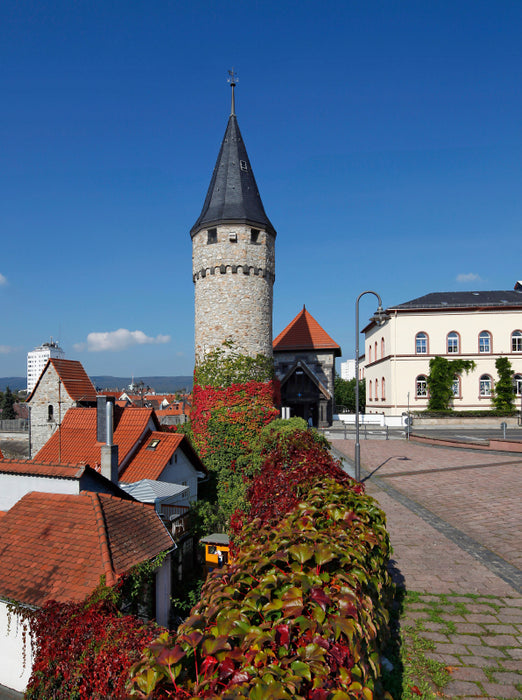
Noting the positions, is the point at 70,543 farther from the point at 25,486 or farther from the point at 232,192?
the point at 232,192

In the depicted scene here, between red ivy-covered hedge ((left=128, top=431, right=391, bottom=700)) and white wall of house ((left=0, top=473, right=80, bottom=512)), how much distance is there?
20.6ft

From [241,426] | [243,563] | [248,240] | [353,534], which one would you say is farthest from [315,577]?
[248,240]

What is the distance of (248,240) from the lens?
2045cm

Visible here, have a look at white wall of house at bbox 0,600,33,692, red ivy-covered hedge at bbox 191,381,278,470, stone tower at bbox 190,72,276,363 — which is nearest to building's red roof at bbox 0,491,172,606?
white wall of house at bbox 0,600,33,692

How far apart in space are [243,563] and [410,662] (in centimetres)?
269

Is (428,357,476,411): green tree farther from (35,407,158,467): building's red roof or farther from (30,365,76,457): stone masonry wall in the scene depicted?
(30,365,76,457): stone masonry wall

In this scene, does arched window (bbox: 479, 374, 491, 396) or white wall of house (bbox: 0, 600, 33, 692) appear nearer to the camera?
white wall of house (bbox: 0, 600, 33, 692)

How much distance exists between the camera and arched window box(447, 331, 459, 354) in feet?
138

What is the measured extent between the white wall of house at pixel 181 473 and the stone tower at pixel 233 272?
5.29 metres

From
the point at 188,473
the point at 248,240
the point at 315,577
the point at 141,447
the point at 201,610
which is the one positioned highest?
the point at 248,240

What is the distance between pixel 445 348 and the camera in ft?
137

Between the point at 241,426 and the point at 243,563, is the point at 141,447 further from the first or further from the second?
the point at 243,563

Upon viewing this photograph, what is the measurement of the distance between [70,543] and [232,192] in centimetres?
1829

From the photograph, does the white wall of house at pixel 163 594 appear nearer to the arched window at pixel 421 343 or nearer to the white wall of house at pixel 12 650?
the white wall of house at pixel 12 650
